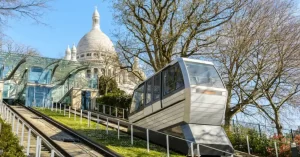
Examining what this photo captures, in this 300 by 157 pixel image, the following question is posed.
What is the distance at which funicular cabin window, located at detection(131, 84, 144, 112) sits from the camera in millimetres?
16297

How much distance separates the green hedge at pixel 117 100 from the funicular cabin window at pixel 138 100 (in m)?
15.5

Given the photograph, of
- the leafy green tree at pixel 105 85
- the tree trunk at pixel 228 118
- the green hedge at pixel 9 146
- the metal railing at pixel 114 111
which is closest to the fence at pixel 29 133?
the green hedge at pixel 9 146

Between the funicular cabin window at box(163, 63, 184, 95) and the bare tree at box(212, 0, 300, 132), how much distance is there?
657 cm

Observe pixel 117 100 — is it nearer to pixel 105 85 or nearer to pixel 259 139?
pixel 105 85

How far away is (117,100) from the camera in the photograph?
35.0 meters

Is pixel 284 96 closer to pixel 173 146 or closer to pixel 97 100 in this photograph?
pixel 173 146

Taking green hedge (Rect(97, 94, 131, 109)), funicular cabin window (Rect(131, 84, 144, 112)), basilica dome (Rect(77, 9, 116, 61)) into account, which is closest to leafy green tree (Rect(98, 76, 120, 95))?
green hedge (Rect(97, 94, 131, 109))

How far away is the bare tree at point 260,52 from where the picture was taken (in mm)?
17781

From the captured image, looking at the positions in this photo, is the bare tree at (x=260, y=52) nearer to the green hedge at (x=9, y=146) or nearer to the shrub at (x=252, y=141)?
the shrub at (x=252, y=141)

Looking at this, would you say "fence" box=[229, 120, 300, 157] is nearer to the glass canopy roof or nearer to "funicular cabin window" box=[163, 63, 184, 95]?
"funicular cabin window" box=[163, 63, 184, 95]

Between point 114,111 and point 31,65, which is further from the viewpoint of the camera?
point 31,65

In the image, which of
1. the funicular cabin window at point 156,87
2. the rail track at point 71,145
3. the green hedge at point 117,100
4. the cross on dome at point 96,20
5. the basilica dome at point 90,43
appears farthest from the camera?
the cross on dome at point 96,20

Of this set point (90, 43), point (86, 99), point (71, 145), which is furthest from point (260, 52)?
point (90, 43)

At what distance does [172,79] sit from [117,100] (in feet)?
73.8
